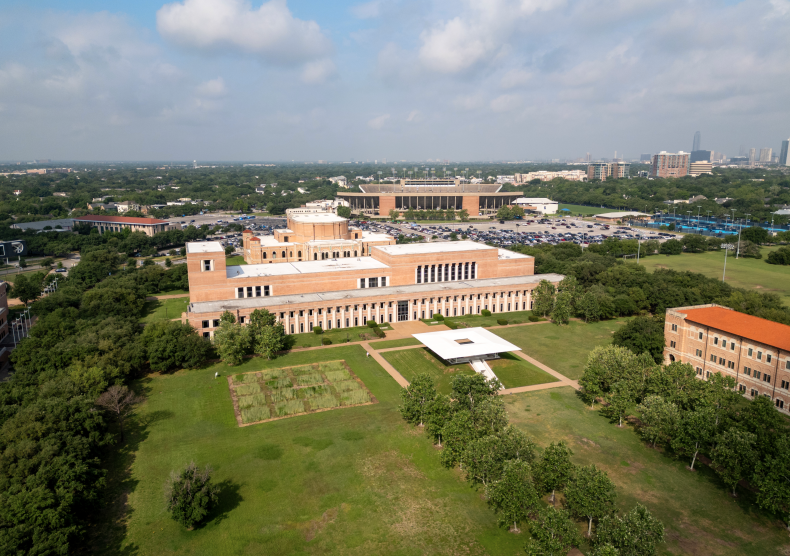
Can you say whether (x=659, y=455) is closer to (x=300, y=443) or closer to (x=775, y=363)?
(x=775, y=363)

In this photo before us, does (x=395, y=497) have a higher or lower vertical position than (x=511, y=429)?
lower

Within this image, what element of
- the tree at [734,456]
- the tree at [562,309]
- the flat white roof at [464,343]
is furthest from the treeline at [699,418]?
the tree at [562,309]

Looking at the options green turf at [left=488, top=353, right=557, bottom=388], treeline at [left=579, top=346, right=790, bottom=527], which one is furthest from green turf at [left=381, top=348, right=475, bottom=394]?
treeline at [left=579, top=346, right=790, bottom=527]

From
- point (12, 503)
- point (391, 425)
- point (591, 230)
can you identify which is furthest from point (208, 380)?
point (591, 230)

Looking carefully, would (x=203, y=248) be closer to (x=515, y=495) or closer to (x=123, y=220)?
(x=515, y=495)

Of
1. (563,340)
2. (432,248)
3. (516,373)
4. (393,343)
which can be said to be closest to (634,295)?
(563,340)
